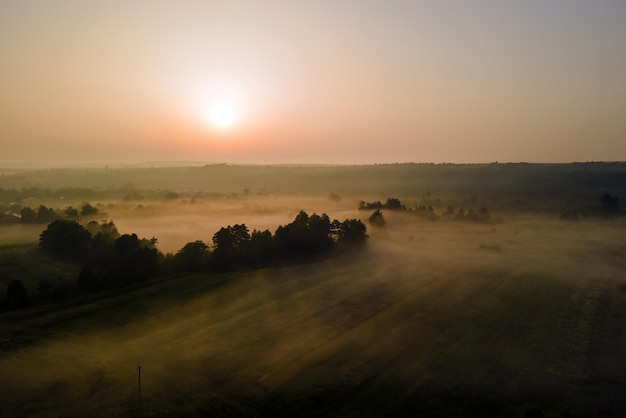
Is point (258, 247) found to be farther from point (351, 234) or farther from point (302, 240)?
point (351, 234)

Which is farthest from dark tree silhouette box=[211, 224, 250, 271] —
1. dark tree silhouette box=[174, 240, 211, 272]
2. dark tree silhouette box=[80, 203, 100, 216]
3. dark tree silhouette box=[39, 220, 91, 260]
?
dark tree silhouette box=[80, 203, 100, 216]

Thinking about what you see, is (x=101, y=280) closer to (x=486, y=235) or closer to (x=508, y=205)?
(x=486, y=235)

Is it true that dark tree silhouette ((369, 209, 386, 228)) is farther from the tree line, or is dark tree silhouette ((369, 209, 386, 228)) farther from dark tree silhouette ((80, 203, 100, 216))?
dark tree silhouette ((80, 203, 100, 216))

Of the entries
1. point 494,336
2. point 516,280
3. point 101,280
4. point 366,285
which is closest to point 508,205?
point 516,280

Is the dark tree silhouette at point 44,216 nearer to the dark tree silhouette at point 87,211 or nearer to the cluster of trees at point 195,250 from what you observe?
the dark tree silhouette at point 87,211

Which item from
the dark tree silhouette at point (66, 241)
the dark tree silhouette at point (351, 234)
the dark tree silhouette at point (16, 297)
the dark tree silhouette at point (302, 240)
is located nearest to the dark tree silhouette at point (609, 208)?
the dark tree silhouette at point (351, 234)
